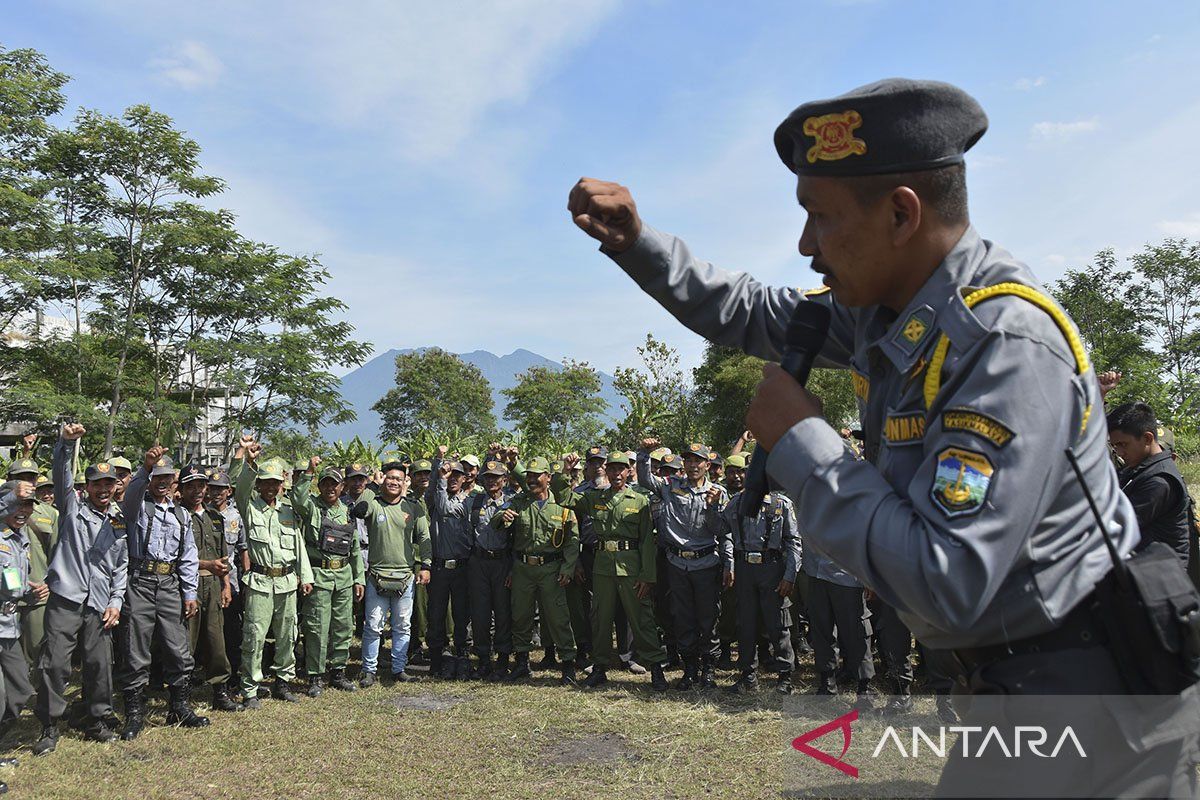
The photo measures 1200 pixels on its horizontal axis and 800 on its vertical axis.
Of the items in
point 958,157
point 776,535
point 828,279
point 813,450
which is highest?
point 958,157

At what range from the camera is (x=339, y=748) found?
6488mm

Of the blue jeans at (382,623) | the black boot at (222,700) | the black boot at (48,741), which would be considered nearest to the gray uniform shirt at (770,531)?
the blue jeans at (382,623)

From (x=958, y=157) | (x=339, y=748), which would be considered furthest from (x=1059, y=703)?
Result: (x=339, y=748)

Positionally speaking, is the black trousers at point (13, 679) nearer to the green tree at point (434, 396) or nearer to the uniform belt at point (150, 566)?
the uniform belt at point (150, 566)

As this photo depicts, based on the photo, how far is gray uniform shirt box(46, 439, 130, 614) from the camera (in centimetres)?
619

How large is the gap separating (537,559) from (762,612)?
2402 mm

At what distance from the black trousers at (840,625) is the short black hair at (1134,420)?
3203mm

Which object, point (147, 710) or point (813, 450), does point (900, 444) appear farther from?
point (147, 710)

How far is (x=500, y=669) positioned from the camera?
8.98 metres

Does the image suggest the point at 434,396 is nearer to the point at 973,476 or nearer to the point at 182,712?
the point at 182,712

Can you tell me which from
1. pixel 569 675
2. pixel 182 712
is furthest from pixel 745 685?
pixel 182 712

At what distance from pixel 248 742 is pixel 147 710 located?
58.0 inches

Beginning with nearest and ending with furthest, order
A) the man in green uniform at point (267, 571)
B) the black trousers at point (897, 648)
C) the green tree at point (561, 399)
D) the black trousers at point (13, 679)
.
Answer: the black trousers at point (13, 679)
the black trousers at point (897, 648)
the man in green uniform at point (267, 571)
the green tree at point (561, 399)

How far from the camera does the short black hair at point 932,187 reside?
132cm
